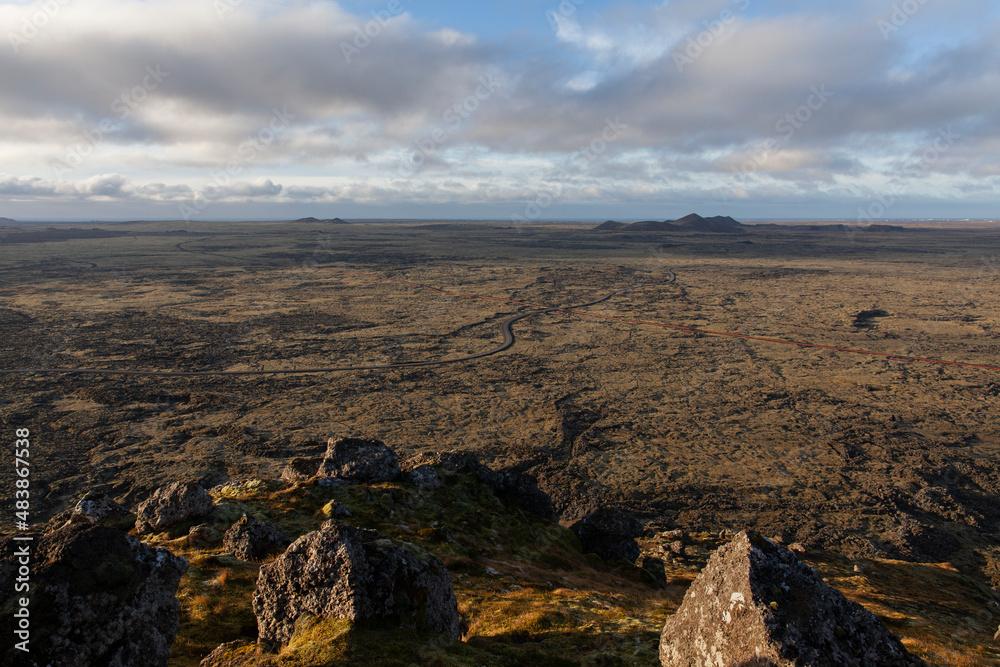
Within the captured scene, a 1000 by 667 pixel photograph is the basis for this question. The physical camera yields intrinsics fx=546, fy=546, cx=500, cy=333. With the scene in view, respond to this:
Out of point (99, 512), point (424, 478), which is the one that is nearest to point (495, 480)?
point (424, 478)

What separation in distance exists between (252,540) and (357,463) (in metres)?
3.01

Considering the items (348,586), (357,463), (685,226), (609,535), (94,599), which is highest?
(685,226)

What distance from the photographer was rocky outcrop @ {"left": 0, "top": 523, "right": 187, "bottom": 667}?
395 cm

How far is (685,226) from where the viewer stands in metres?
143

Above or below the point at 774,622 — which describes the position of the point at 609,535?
below

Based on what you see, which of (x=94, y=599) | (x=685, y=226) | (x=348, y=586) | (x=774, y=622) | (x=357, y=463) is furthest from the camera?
(x=685, y=226)

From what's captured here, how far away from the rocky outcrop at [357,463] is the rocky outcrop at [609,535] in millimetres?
3829

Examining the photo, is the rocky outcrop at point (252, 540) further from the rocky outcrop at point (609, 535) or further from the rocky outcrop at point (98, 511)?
the rocky outcrop at point (609, 535)

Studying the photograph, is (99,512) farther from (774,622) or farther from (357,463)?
(774,622)

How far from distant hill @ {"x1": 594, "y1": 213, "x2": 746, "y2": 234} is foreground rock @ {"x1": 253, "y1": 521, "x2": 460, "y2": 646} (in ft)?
439

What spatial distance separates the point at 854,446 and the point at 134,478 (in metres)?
18.4

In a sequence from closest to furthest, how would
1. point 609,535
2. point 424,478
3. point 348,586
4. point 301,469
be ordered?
point 348,586 → point 609,535 → point 424,478 → point 301,469

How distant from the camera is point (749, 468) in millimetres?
13875

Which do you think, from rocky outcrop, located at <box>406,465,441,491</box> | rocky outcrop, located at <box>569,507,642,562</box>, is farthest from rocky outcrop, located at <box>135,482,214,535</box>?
rocky outcrop, located at <box>569,507,642,562</box>
